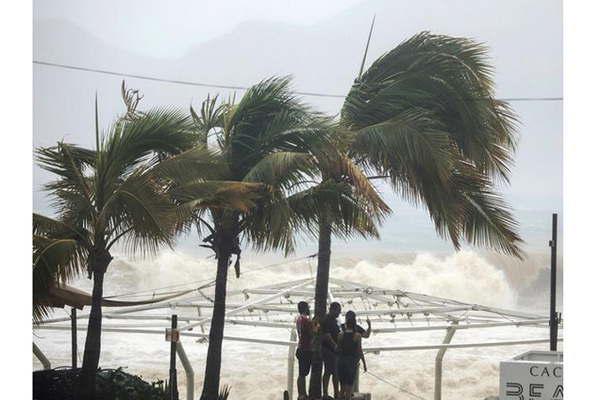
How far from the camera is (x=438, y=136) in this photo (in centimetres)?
759

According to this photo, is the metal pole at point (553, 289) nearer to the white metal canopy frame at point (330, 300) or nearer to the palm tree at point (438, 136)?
the white metal canopy frame at point (330, 300)

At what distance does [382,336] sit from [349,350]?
0.22 meters

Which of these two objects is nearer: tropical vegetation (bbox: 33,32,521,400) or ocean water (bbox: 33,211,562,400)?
ocean water (bbox: 33,211,562,400)

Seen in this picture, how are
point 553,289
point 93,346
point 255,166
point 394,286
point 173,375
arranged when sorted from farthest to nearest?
point 93,346 < point 173,375 < point 255,166 < point 394,286 < point 553,289

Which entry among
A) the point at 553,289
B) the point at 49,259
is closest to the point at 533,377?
the point at 553,289

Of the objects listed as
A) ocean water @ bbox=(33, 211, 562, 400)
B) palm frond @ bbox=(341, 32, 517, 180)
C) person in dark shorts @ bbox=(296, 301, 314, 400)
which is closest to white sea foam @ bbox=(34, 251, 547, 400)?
ocean water @ bbox=(33, 211, 562, 400)

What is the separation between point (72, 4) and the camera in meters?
8.45

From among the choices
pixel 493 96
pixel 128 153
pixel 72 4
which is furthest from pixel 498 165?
pixel 72 4

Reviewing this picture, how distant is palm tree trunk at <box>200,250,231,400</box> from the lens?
26.5 feet

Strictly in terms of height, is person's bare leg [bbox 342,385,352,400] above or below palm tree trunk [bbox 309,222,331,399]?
below

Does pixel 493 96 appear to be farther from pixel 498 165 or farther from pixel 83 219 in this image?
pixel 83 219

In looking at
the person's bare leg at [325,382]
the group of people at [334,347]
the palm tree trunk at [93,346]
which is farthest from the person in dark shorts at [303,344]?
the palm tree trunk at [93,346]

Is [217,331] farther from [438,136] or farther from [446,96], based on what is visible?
[446,96]

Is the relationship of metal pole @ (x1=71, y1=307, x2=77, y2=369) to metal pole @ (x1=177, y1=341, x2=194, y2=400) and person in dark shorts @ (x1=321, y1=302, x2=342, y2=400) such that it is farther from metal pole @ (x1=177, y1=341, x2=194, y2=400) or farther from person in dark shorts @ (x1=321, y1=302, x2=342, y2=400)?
person in dark shorts @ (x1=321, y1=302, x2=342, y2=400)
